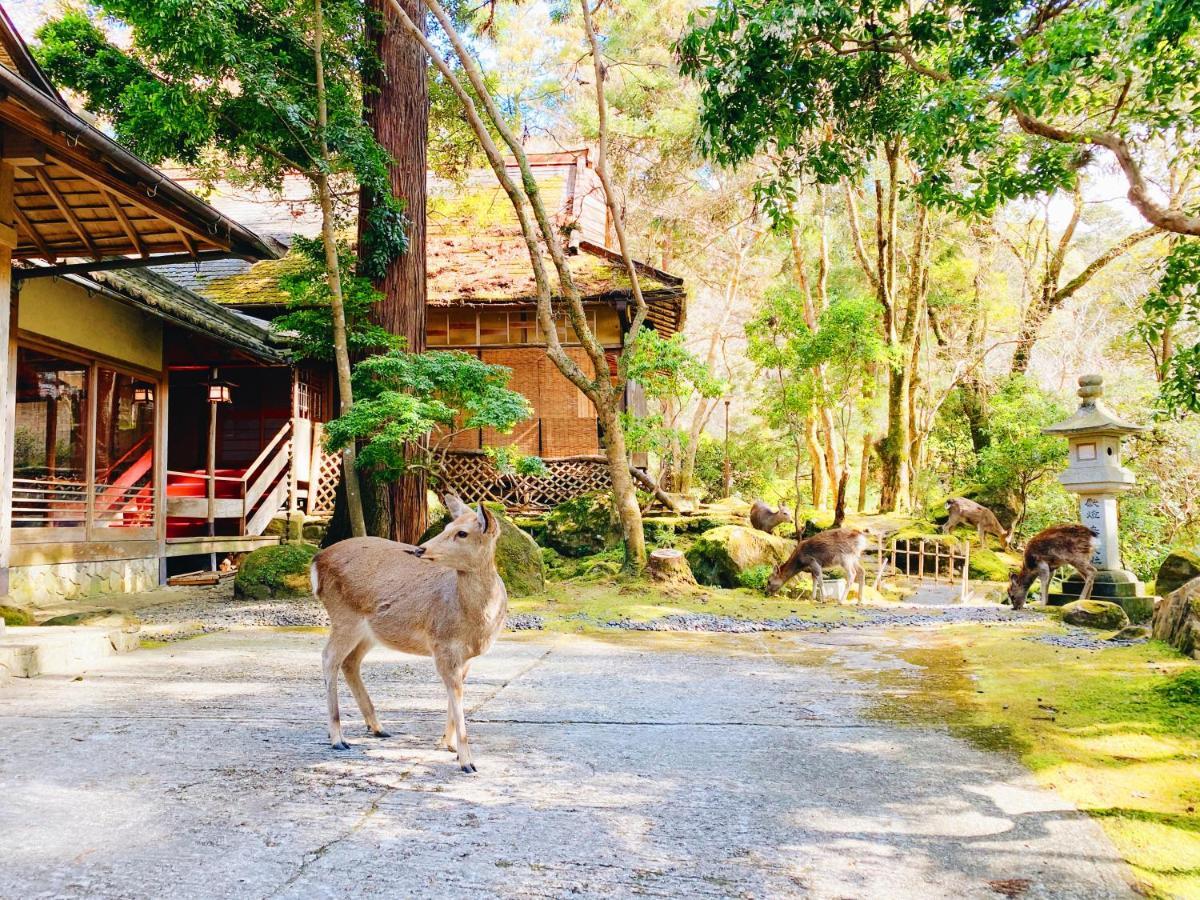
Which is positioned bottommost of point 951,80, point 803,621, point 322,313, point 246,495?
point 803,621

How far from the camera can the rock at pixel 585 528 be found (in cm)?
1485

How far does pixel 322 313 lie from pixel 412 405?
8.49ft

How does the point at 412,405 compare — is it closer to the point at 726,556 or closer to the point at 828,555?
the point at 726,556

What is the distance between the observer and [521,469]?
10.9m

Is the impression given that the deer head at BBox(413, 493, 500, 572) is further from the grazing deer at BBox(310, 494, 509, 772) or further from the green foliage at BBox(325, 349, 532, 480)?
the green foliage at BBox(325, 349, 532, 480)

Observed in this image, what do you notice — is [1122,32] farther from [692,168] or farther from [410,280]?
[692,168]

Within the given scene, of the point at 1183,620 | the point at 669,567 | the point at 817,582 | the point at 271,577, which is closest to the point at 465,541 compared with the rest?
the point at 1183,620

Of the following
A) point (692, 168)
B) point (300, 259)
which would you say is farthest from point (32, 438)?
point (692, 168)

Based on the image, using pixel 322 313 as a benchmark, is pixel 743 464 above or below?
below

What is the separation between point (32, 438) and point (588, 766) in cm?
1045

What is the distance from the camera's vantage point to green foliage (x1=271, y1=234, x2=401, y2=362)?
11094 mm

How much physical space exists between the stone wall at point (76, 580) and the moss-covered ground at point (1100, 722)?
9.54 metres

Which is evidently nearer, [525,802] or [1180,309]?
[525,802]

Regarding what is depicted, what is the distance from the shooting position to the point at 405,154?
12281mm
